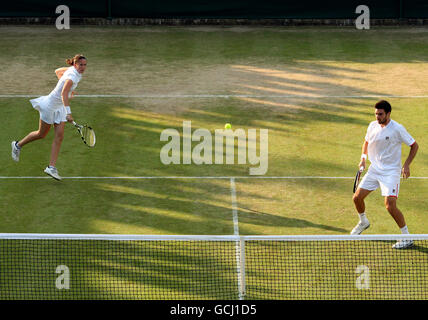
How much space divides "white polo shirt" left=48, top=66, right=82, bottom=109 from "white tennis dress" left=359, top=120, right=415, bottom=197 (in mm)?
4511

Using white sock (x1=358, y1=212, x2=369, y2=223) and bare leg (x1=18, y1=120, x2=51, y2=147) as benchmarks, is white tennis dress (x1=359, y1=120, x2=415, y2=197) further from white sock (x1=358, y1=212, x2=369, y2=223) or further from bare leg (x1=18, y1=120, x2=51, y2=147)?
bare leg (x1=18, y1=120, x2=51, y2=147)

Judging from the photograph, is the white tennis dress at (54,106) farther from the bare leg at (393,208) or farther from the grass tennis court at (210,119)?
the bare leg at (393,208)

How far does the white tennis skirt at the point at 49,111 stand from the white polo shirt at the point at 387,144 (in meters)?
4.74

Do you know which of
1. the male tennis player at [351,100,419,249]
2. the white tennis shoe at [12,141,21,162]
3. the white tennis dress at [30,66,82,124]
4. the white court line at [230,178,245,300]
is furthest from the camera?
the white tennis shoe at [12,141,21,162]

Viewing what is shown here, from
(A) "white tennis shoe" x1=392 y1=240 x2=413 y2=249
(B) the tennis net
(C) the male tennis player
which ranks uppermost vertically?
(C) the male tennis player

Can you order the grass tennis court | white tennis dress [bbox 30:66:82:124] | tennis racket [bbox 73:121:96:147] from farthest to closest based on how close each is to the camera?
tennis racket [bbox 73:121:96:147], white tennis dress [bbox 30:66:82:124], the grass tennis court

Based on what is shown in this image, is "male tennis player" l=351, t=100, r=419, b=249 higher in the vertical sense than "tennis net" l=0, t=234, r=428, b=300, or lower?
higher

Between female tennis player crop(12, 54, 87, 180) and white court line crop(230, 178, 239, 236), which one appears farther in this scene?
female tennis player crop(12, 54, 87, 180)

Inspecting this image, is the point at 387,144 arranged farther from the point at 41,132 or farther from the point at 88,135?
the point at 88,135

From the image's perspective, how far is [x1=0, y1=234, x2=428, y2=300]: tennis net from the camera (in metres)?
9.20

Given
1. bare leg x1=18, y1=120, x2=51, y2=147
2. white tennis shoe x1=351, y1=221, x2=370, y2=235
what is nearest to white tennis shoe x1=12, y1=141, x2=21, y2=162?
bare leg x1=18, y1=120, x2=51, y2=147

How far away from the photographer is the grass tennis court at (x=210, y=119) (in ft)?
37.9

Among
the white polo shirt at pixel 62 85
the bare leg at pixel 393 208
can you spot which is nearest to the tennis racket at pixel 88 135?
the white polo shirt at pixel 62 85

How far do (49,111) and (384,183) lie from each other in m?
5.19
